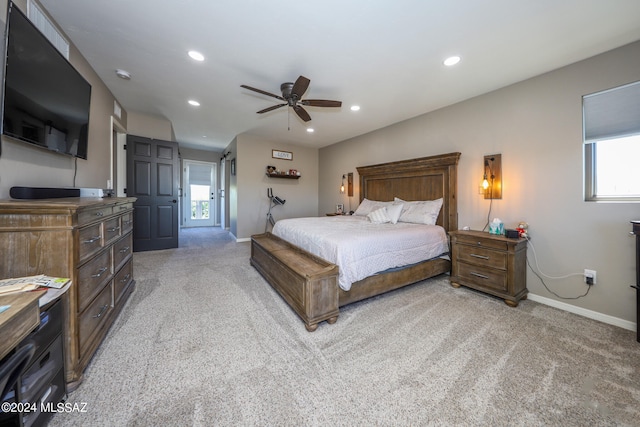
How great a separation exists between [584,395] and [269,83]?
397 cm

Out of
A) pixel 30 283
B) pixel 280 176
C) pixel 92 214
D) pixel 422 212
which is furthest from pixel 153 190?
pixel 422 212

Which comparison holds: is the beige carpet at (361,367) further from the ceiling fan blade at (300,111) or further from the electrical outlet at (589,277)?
the ceiling fan blade at (300,111)

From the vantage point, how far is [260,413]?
1.22m

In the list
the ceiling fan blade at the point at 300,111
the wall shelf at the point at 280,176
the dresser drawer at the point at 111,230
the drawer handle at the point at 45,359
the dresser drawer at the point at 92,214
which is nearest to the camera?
the drawer handle at the point at 45,359

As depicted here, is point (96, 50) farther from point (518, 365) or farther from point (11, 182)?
point (518, 365)

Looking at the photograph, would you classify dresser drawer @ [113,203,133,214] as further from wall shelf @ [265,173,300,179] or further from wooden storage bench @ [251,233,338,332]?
wall shelf @ [265,173,300,179]

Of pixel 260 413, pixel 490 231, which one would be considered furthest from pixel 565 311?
pixel 260 413

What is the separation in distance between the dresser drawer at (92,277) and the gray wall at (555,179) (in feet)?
13.7

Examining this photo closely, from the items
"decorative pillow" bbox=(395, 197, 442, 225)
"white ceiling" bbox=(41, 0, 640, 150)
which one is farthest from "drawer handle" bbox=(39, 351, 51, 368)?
"decorative pillow" bbox=(395, 197, 442, 225)

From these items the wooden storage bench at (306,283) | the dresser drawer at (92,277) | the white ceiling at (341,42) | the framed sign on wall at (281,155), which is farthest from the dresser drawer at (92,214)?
the framed sign on wall at (281,155)

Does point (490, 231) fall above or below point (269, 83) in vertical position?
below

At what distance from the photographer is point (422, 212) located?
3.56 metres

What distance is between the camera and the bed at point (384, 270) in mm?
2102

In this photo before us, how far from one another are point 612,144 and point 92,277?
4729 mm
